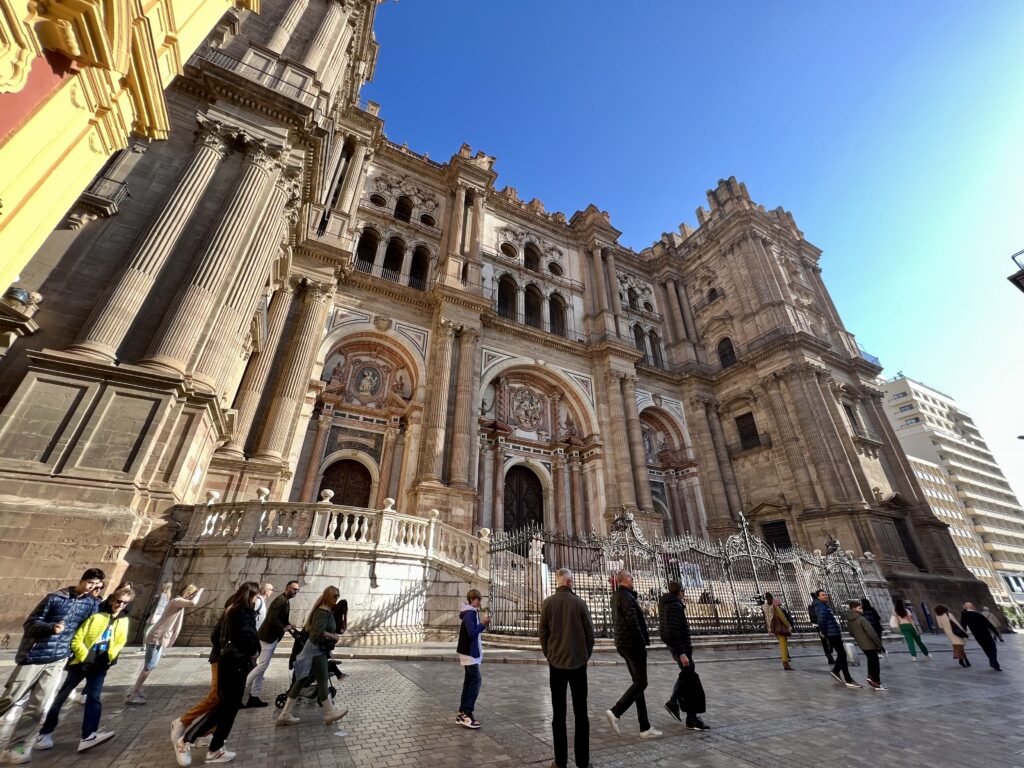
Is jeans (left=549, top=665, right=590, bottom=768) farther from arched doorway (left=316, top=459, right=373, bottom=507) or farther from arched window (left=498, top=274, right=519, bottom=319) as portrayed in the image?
arched window (left=498, top=274, right=519, bottom=319)

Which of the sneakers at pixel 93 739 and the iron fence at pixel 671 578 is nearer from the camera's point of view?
the sneakers at pixel 93 739

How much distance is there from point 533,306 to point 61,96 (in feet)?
69.1

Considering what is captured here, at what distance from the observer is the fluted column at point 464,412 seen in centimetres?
1548

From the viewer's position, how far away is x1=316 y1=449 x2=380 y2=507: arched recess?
15141mm

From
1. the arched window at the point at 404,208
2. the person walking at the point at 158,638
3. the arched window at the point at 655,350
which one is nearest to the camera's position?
the person walking at the point at 158,638

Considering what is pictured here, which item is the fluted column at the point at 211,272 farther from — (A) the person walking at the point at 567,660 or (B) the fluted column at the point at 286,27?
(A) the person walking at the point at 567,660

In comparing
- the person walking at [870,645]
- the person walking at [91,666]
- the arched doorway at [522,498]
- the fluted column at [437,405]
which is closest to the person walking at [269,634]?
the person walking at [91,666]

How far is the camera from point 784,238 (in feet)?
95.7

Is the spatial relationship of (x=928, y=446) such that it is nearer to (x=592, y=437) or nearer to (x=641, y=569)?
(x=592, y=437)

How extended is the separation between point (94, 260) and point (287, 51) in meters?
11.3

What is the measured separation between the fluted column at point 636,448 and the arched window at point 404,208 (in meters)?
14.2

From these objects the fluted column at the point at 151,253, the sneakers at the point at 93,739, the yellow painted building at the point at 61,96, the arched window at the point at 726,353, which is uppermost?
the arched window at the point at 726,353


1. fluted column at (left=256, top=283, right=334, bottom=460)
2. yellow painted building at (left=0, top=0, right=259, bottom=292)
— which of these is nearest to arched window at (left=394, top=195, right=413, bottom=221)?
fluted column at (left=256, top=283, right=334, bottom=460)

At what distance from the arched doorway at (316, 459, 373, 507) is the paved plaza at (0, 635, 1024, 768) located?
29.5 ft
